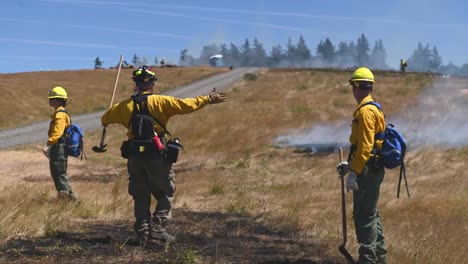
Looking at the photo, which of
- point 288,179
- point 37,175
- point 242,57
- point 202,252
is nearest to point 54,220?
point 202,252

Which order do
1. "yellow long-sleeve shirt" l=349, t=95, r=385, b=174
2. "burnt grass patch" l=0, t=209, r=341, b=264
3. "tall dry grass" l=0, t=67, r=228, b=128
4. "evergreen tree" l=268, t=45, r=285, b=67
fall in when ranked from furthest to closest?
"evergreen tree" l=268, t=45, r=285, b=67 → "tall dry grass" l=0, t=67, r=228, b=128 → "burnt grass patch" l=0, t=209, r=341, b=264 → "yellow long-sleeve shirt" l=349, t=95, r=385, b=174

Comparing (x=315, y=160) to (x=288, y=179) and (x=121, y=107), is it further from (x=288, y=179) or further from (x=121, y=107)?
(x=121, y=107)

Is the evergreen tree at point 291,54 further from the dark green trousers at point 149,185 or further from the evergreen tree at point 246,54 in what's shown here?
the dark green trousers at point 149,185

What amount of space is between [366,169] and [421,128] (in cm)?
1329

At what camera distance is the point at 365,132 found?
4.46 m

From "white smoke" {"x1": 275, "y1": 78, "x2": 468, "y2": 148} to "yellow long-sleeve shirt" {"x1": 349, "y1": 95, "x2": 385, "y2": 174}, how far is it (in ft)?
32.9

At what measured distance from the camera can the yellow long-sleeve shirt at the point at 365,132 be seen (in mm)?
4445

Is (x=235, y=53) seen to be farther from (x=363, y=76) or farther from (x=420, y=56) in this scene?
(x=363, y=76)

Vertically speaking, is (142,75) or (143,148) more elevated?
(142,75)

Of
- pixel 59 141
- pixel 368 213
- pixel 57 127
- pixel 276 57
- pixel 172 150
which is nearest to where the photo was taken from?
pixel 368 213

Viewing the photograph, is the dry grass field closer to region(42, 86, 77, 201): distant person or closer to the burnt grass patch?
the burnt grass patch

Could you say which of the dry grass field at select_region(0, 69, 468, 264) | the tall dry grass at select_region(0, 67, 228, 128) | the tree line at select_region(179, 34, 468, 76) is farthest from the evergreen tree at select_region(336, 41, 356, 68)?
the dry grass field at select_region(0, 69, 468, 264)

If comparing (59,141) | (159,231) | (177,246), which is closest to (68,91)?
(59,141)

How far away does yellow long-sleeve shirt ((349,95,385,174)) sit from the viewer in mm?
4445
